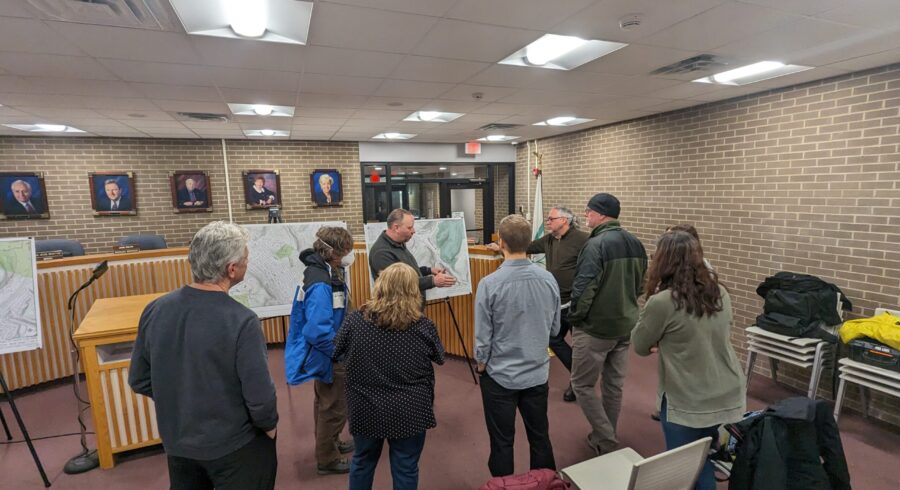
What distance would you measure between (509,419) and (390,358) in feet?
2.42

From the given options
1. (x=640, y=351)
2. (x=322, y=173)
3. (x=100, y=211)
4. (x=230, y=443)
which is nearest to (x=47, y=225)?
(x=100, y=211)

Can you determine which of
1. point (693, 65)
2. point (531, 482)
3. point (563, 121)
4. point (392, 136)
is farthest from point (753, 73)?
point (392, 136)

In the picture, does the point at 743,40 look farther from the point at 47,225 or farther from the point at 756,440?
the point at 47,225

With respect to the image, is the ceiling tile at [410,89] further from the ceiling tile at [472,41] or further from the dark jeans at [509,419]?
the dark jeans at [509,419]

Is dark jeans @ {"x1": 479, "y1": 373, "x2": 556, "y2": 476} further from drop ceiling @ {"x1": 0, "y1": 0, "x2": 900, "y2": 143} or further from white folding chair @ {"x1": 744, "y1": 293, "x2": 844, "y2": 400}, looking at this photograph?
white folding chair @ {"x1": 744, "y1": 293, "x2": 844, "y2": 400}

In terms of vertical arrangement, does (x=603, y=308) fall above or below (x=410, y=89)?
below

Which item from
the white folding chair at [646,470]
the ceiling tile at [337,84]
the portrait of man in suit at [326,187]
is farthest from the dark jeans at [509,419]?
the portrait of man in suit at [326,187]

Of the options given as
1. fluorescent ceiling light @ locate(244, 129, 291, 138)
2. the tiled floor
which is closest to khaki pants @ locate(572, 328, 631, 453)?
the tiled floor

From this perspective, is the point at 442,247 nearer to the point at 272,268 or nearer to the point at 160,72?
the point at 272,268

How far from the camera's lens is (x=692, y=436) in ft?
5.86

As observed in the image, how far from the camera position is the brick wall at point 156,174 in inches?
225

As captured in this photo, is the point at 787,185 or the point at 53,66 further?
the point at 787,185

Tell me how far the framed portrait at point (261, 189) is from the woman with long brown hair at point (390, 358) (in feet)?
18.3

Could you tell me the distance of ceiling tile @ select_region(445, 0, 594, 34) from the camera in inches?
79.4
